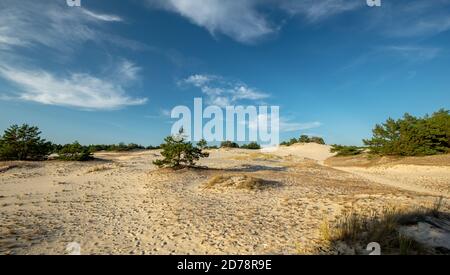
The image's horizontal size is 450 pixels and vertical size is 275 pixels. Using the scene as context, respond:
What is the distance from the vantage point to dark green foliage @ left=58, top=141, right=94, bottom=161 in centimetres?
2811

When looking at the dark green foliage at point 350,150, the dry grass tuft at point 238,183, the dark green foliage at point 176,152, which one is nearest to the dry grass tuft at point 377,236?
the dry grass tuft at point 238,183

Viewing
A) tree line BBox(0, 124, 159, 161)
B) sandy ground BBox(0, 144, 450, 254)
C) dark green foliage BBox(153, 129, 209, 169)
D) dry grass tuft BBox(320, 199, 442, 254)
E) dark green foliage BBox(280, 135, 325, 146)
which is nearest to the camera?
dry grass tuft BBox(320, 199, 442, 254)

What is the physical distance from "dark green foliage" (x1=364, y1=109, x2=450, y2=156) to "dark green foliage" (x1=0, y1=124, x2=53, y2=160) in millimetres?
37669

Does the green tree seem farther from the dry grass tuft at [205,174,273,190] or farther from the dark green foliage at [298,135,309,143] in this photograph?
the dry grass tuft at [205,174,273,190]

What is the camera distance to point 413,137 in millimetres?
31359

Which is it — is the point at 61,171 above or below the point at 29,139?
below

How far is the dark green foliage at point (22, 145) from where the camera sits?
87.6ft

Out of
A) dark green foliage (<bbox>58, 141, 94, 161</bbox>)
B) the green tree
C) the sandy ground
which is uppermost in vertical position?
the green tree

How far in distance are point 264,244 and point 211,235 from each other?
1504 millimetres

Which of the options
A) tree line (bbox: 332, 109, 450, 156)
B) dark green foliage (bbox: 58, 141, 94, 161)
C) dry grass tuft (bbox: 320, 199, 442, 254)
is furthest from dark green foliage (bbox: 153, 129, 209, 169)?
tree line (bbox: 332, 109, 450, 156)

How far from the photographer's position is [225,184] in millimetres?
14703

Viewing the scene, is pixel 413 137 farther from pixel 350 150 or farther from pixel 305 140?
pixel 305 140
